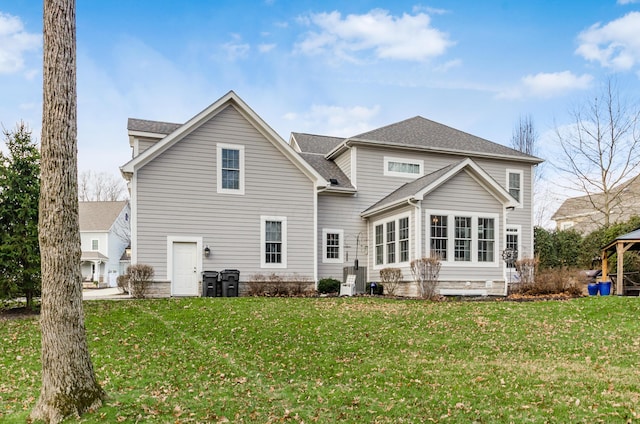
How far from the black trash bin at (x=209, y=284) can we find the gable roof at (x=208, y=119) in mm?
4149

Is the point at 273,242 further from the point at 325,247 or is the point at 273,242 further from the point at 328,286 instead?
the point at 325,247

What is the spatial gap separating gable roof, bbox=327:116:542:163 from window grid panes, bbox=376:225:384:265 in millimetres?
3574

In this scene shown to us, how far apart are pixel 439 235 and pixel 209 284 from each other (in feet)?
25.9

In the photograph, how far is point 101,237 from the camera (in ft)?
138

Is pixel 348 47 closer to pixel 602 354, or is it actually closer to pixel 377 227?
pixel 377 227

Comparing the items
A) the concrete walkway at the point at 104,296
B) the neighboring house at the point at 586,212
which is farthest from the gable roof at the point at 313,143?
the neighboring house at the point at 586,212

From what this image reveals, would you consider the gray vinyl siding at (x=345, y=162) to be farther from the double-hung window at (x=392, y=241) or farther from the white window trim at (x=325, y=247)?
the double-hung window at (x=392, y=241)

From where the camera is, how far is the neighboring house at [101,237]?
41.5 meters

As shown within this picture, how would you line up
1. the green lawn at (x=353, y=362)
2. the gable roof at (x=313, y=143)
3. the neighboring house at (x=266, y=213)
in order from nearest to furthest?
the green lawn at (x=353, y=362), the neighboring house at (x=266, y=213), the gable roof at (x=313, y=143)

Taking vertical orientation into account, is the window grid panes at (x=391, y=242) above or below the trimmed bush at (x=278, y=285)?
above

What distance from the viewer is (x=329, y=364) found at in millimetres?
8266

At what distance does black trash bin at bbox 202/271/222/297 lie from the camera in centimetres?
1652

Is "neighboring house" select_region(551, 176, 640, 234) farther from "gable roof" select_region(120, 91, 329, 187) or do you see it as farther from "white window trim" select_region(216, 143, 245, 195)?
"white window trim" select_region(216, 143, 245, 195)

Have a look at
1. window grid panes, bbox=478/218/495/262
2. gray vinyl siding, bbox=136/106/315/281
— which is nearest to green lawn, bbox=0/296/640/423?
gray vinyl siding, bbox=136/106/315/281
